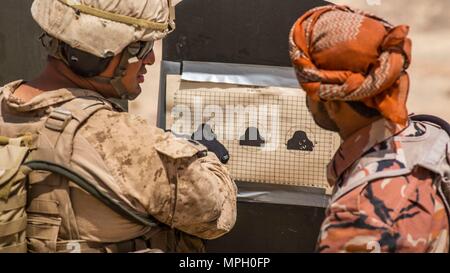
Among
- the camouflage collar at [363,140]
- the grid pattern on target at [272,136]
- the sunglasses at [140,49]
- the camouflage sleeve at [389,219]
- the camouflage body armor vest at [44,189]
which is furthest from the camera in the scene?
the grid pattern on target at [272,136]

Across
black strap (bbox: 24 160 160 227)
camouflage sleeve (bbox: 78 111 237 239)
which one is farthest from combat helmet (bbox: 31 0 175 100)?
black strap (bbox: 24 160 160 227)

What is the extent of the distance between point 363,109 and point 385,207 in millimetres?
222

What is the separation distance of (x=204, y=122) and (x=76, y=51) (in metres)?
0.90

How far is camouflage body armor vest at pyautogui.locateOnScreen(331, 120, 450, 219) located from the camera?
4.42 ft

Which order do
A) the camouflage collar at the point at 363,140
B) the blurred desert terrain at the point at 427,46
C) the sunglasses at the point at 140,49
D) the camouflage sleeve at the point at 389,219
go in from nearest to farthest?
the camouflage sleeve at the point at 389,219 < the camouflage collar at the point at 363,140 < the sunglasses at the point at 140,49 < the blurred desert terrain at the point at 427,46

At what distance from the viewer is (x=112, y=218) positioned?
5.49 ft

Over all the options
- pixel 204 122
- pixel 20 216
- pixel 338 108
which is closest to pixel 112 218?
pixel 20 216

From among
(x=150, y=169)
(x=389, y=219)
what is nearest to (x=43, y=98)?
(x=150, y=169)

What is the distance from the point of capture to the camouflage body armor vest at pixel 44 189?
1.60 m

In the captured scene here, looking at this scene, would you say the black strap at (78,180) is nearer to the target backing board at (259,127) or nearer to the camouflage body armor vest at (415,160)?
the camouflage body armor vest at (415,160)

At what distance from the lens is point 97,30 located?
A: 1.68 metres

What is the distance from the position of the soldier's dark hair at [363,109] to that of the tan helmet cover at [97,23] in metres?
0.59

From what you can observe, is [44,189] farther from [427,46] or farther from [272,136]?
[427,46]

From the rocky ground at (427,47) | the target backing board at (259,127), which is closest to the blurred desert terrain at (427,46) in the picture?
the rocky ground at (427,47)
